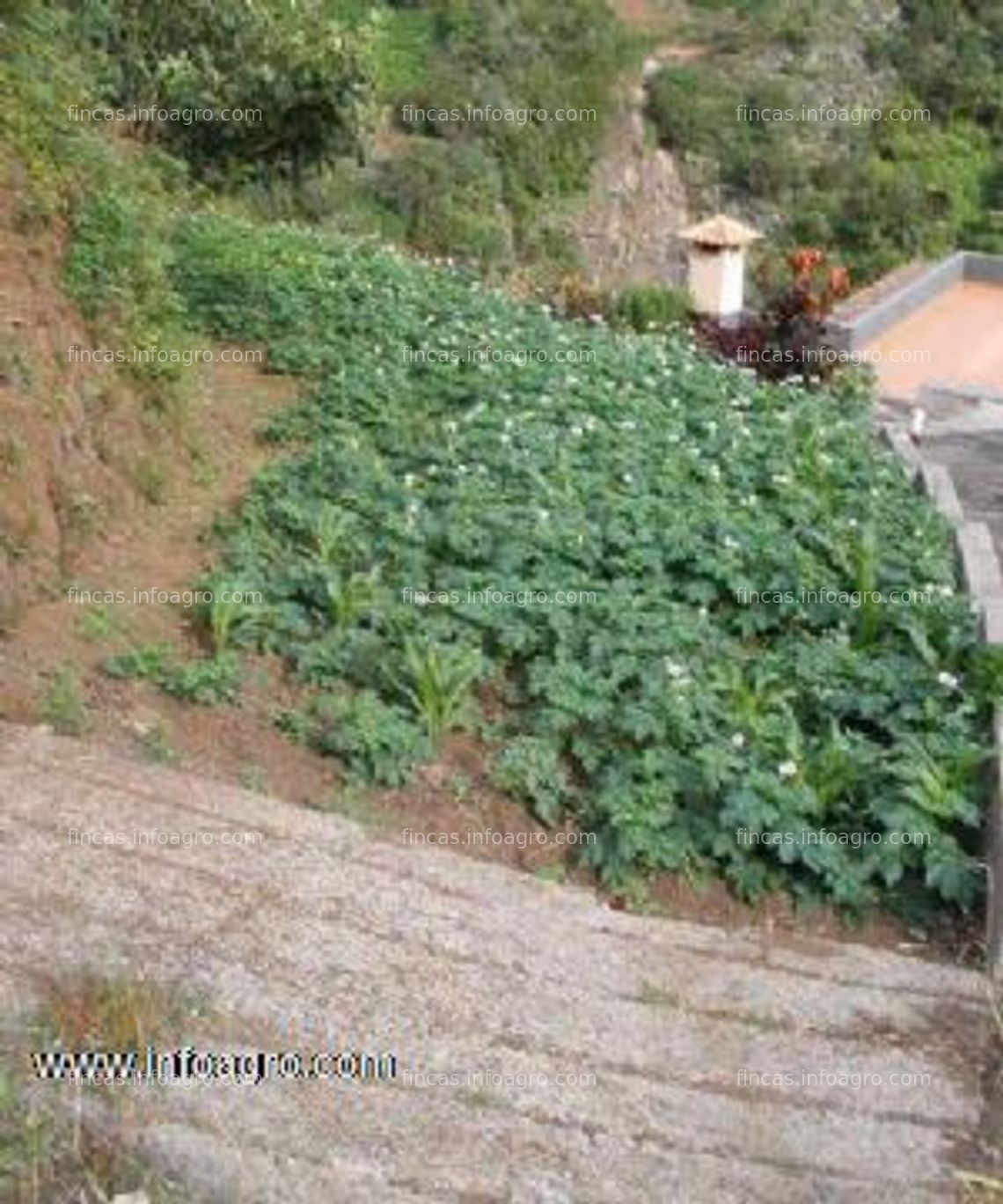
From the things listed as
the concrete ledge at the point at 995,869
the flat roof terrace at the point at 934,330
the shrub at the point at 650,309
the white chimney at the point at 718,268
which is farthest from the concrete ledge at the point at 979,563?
the white chimney at the point at 718,268

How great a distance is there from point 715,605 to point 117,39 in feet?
26.1

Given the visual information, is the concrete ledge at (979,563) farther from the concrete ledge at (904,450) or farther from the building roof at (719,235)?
the building roof at (719,235)

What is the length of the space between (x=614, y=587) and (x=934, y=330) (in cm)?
1076

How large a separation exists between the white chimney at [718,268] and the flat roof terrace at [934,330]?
3.38ft

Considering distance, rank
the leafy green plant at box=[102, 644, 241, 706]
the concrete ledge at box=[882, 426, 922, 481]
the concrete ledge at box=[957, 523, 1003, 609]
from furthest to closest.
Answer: the concrete ledge at box=[882, 426, 922, 481] → the concrete ledge at box=[957, 523, 1003, 609] → the leafy green plant at box=[102, 644, 241, 706]

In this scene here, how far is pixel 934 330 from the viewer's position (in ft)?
56.8

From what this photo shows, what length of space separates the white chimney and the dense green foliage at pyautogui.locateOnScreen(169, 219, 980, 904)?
398cm

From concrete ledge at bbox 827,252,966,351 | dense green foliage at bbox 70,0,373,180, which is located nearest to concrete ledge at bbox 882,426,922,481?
concrete ledge at bbox 827,252,966,351

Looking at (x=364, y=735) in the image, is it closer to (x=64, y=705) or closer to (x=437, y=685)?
(x=437, y=685)

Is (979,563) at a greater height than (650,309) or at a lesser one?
greater

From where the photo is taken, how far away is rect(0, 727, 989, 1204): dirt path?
420 centimetres

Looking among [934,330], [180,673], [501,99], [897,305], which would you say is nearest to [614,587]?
[180,673]

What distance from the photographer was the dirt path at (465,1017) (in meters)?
4.20

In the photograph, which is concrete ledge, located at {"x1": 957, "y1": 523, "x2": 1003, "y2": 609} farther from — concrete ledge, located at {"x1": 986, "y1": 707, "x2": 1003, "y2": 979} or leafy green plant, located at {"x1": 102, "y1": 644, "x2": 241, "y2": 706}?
leafy green plant, located at {"x1": 102, "y1": 644, "x2": 241, "y2": 706}
